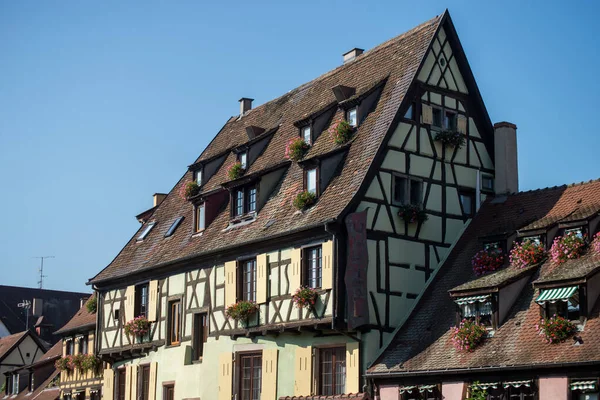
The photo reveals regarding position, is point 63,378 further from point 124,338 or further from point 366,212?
point 366,212

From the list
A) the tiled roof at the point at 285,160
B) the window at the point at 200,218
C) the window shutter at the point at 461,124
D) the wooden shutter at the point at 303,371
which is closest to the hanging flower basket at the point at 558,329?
the tiled roof at the point at 285,160

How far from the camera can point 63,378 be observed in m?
44.0

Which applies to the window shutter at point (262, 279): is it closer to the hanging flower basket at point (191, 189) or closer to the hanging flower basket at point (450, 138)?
the hanging flower basket at point (450, 138)

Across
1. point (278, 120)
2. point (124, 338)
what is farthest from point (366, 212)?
point (124, 338)

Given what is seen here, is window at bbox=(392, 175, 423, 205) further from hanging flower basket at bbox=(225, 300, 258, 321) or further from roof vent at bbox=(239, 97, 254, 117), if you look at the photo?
roof vent at bbox=(239, 97, 254, 117)

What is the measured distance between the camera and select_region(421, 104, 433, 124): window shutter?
30656 mm

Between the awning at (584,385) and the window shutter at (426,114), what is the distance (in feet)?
32.6

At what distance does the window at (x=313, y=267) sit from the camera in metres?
28.8

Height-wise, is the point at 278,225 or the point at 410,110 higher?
the point at 410,110

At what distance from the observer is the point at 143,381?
3644 centimetres

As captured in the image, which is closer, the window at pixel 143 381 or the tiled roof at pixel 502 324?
the tiled roof at pixel 502 324

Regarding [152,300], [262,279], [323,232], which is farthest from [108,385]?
[323,232]

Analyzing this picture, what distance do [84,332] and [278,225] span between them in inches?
598

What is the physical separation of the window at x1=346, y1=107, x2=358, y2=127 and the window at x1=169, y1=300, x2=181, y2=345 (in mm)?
8030
